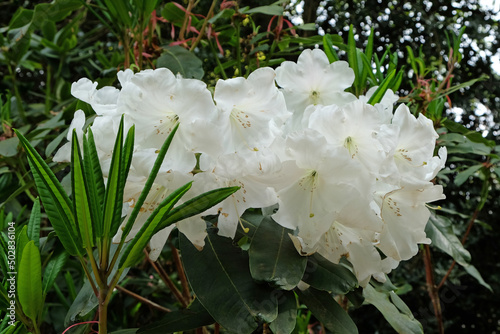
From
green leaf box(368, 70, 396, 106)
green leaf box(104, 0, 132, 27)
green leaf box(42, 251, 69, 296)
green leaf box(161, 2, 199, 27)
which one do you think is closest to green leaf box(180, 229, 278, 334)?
green leaf box(42, 251, 69, 296)

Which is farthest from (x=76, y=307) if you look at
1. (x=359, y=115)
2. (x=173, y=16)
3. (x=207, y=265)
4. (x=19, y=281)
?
(x=173, y=16)

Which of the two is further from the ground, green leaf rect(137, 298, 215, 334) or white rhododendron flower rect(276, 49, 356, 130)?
white rhododendron flower rect(276, 49, 356, 130)

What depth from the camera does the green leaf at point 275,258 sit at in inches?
25.4

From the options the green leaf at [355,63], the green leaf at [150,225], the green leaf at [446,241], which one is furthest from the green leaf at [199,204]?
the green leaf at [446,241]

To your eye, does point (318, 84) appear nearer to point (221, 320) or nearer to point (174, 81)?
point (174, 81)

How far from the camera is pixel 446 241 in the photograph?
111 centimetres

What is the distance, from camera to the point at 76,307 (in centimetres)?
76

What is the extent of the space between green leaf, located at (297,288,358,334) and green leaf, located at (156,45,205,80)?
1.92 ft

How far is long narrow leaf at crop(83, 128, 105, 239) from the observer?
576mm

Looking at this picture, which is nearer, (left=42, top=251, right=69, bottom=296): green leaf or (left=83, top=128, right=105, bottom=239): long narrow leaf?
(left=83, top=128, right=105, bottom=239): long narrow leaf

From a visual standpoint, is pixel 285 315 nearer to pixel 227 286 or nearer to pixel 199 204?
pixel 227 286

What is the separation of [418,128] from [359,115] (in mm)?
110

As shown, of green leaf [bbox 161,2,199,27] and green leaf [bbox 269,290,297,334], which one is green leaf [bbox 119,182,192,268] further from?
green leaf [bbox 161,2,199,27]

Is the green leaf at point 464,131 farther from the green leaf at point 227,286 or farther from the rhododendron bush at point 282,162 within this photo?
the green leaf at point 227,286
